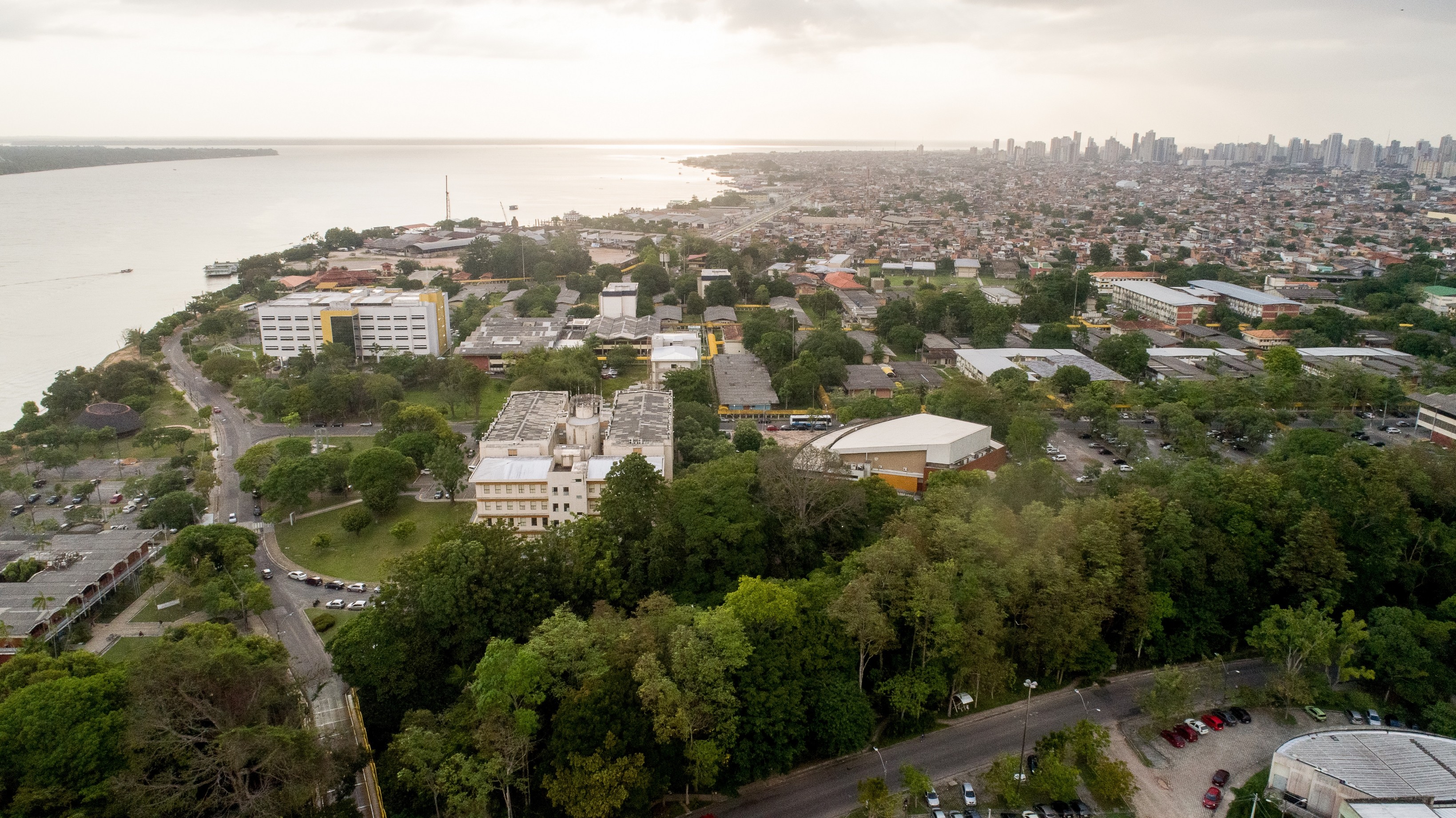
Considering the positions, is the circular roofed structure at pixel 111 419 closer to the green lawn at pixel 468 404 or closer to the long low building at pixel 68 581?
the green lawn at pixel 468 404

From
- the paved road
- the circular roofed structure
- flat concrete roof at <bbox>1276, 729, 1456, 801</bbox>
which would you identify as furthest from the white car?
the circular roofed structure

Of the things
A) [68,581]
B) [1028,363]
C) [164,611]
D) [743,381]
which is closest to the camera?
[68,581]

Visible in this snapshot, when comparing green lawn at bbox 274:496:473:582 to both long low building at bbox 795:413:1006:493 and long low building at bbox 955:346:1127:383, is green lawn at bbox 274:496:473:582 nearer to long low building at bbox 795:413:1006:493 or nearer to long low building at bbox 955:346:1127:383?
long low building at bbox 795:413:1006:493

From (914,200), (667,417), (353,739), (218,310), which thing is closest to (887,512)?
(667,417)

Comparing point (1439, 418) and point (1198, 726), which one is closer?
point (1198, 726)

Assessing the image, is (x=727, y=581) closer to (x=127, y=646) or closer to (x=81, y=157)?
(x=127, y=646)

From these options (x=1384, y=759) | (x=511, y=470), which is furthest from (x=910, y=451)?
(x=1384, y=759)

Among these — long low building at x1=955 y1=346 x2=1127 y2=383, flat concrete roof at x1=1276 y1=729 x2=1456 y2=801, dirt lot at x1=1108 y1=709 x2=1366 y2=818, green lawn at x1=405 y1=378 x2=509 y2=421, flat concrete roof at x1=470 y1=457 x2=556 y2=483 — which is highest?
long low building at x1=955 y1=346 x2=1127 y2=383
